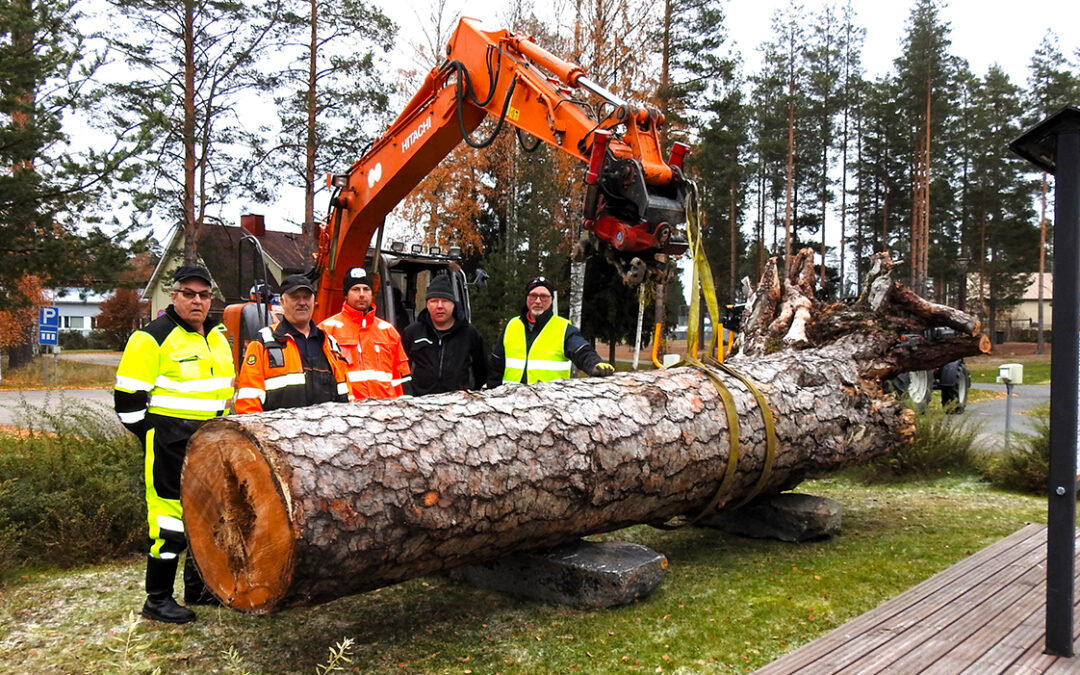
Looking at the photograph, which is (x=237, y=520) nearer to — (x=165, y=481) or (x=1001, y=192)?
(x=165, y=481)

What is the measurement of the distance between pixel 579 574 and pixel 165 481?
2082 millimetres

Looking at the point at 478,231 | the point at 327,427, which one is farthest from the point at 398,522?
the point at 478,231

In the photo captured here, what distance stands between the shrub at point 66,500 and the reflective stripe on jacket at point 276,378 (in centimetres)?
142

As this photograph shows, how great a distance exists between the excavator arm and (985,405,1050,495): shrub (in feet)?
15.5

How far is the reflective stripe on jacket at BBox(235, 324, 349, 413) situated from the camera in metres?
4.21

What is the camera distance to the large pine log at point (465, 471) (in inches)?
116

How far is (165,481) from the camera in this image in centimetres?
381

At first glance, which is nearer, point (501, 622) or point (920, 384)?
point (501, 622)

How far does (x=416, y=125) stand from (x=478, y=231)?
16.9 meters

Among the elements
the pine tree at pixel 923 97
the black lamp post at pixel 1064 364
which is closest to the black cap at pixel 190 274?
the black lamp post at pixel 1064 364

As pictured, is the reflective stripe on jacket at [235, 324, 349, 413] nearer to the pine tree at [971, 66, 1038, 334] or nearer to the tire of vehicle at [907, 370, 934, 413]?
the tire of vehicle at [907, 370, 934, 413]

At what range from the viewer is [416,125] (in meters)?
6.21

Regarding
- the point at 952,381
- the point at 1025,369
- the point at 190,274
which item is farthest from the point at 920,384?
the point at 1025,369

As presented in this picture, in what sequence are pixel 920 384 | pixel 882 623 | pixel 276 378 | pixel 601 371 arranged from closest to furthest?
1. pixel 882 623
2. pixel 276 378
3. pixel 601 371
4. pixel 920 384
